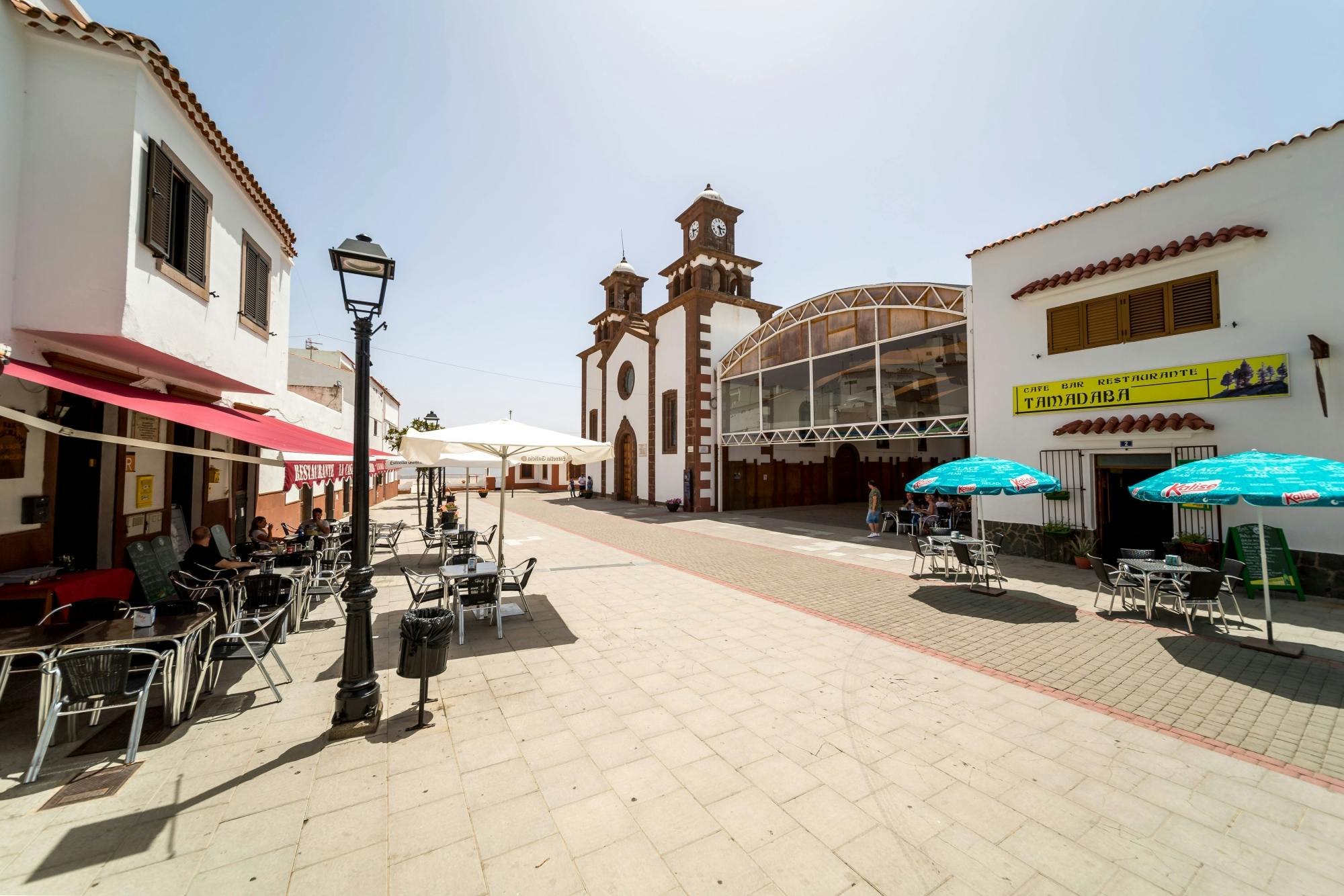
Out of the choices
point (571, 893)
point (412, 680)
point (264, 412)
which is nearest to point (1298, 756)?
point (571, 893)

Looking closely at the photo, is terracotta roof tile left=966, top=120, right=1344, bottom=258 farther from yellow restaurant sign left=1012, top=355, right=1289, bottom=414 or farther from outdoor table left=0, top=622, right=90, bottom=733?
outdoor table left=0, top=622, right=90, bottom=733

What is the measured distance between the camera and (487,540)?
34.0ft

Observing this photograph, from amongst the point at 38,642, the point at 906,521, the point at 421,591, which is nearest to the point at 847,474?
the point at 906,521

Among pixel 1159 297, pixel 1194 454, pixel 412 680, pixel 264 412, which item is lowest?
pixel 412 680

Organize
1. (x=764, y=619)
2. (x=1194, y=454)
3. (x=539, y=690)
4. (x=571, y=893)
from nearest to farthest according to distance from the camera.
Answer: (x=571, y=893)
(x=539, y=690)
(x=764, y=619)
(x=1194, y=454)

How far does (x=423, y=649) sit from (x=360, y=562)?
2.64 feet

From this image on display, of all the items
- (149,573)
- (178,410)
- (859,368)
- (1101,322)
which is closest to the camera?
(178,410)

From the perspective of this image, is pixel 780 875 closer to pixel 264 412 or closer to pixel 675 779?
pixel 675 779

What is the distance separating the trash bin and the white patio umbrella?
258 cm

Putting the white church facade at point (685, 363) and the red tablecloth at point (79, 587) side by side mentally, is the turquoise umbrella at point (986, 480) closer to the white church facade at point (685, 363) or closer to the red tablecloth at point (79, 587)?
the red tablecloth at point (79, 587)

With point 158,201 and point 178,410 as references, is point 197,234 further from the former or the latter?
point 178,410

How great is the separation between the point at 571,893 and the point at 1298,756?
4.92 m

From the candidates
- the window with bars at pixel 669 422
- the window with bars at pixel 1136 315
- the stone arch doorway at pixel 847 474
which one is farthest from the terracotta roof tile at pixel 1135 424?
the window with bars at pixel 669 422

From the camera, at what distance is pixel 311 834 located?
8.87ft
